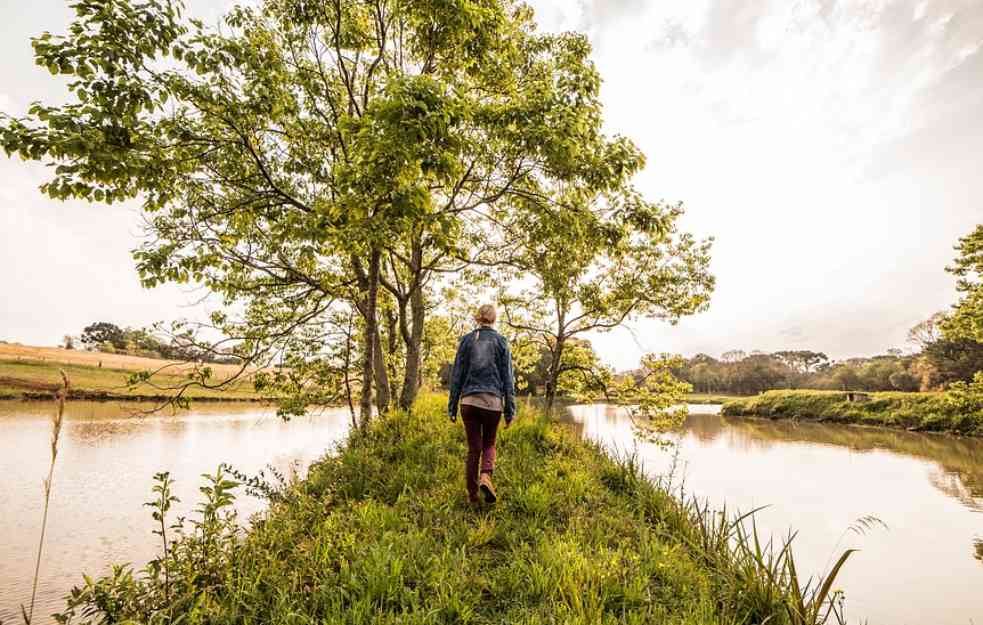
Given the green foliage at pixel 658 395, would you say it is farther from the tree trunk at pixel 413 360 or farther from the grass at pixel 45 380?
the grass at pixel 45 380

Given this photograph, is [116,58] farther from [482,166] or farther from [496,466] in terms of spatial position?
[496,466]

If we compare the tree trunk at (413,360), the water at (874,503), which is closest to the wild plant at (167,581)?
the water at (874,503)

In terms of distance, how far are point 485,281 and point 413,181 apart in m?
9.31

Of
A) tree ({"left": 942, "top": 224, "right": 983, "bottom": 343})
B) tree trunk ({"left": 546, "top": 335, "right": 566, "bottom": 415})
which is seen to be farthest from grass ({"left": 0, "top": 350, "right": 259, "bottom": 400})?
tree ({"left": 942, "top": 224, "right": 983, "bottom": 343})

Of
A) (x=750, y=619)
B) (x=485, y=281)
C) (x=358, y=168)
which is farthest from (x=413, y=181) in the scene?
(x=485, y=281)

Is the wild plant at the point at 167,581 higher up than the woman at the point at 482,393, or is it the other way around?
the woman at the point at 482,393

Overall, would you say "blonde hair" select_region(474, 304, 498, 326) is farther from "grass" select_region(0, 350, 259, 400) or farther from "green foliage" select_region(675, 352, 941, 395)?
"green foliage" select_region(675, 352, 941, 395)

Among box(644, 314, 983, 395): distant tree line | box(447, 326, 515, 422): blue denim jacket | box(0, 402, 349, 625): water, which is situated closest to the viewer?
box(447, 326, 515, 422): blue denim jacket

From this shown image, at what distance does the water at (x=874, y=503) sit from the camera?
8.35 m

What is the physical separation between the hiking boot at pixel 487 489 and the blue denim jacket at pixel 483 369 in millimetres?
820

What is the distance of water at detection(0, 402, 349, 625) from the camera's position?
278 inches

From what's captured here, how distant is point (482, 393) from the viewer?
5.44 m

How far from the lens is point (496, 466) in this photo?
6648 millimetres

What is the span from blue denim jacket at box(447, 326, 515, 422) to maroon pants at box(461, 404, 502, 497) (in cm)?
24
